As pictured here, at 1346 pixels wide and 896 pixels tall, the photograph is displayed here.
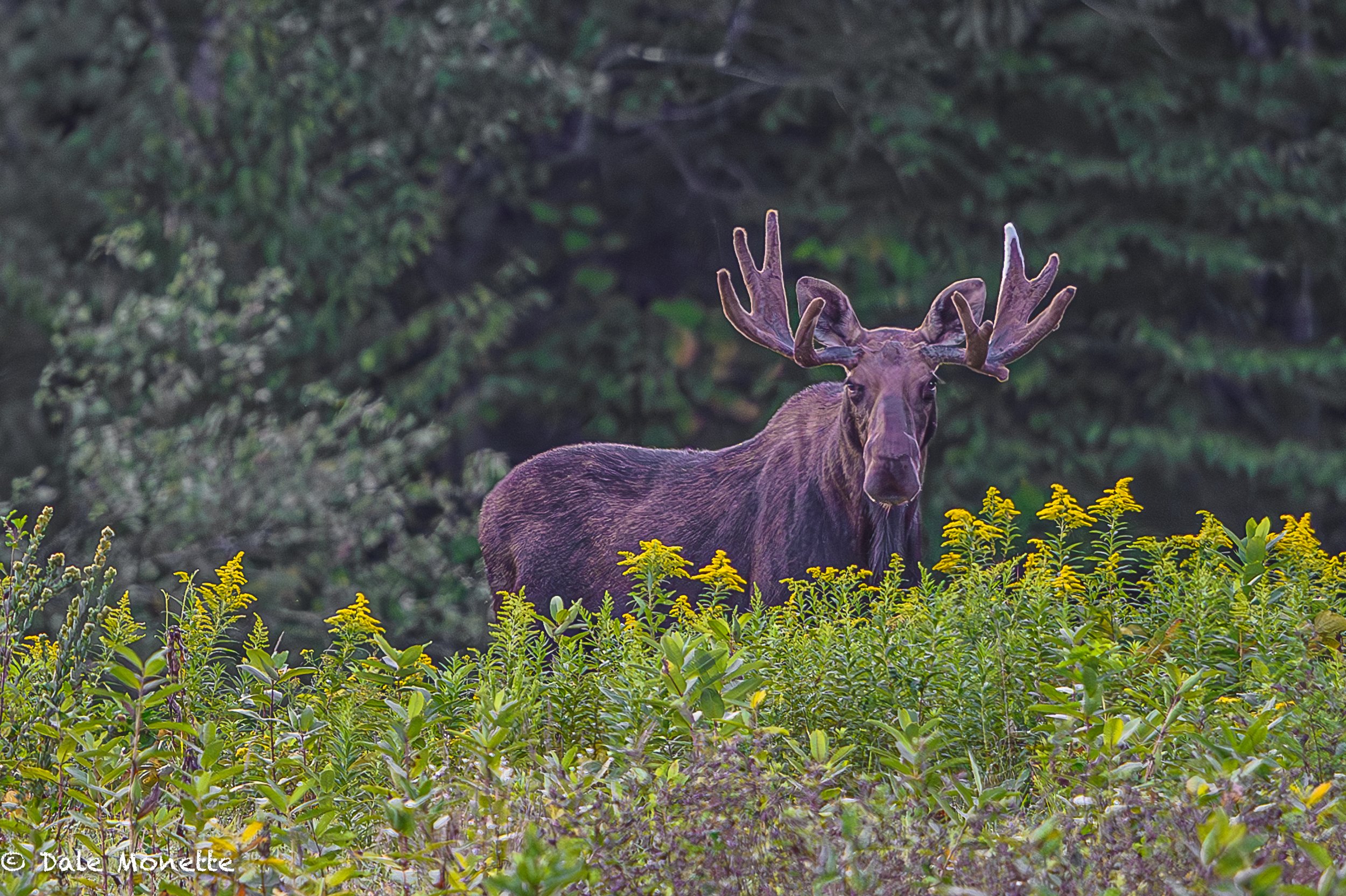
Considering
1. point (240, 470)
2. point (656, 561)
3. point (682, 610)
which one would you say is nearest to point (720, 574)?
point (682, 610)

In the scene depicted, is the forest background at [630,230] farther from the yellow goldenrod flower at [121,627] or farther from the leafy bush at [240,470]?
the yellow goldenrod flower at [121,627]

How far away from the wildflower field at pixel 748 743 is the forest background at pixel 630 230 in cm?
594

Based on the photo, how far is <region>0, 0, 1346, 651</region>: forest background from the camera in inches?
445

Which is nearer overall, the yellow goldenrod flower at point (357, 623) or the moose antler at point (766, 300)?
the yellow goldenrod flower at point (357, 623)

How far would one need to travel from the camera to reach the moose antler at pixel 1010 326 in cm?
625

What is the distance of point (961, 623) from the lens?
15.6 ft

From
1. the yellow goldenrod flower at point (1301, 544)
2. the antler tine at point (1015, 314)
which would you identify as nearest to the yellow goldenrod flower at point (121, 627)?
the antler tine at point (1015, 314)

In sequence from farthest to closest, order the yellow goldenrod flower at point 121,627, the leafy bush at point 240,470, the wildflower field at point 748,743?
1. the leafy bush at point 240,470
2. the yellow goldenrod flower at point 121,627
3. the wildflower field at point 748,743

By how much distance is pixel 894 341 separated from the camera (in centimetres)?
628

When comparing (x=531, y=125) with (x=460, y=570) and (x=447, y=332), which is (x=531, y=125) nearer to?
(x=447, y=332)

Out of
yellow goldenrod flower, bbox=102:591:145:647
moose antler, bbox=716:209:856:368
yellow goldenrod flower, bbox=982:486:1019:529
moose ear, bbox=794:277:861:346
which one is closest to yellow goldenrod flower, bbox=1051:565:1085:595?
yellow goldenrod flower, bbox=982:486:1019:529

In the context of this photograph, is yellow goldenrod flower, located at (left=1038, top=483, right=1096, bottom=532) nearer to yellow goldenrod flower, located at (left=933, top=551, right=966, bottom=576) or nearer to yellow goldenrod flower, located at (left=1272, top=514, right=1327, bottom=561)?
yellow goldenrod flower, located at (left=933, top=551, right=966, bottom=576)

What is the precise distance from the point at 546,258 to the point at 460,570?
8.86 feet

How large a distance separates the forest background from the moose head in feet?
13.8
